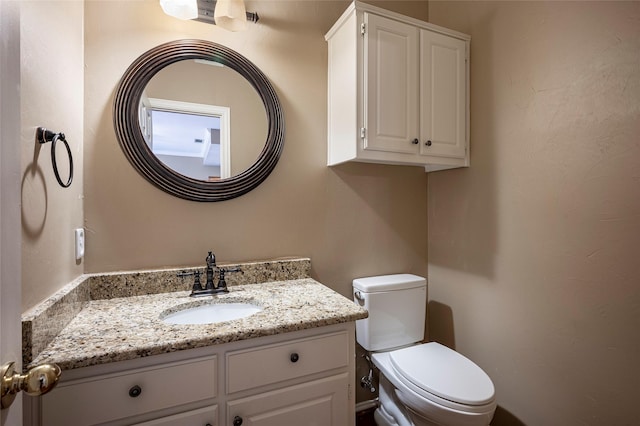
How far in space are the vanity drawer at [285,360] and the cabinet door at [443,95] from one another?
1063 mm

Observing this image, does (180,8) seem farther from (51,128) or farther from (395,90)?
(395,90)

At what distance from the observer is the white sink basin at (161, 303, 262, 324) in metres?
1.21

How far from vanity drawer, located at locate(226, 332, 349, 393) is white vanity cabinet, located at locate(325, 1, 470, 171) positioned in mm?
854

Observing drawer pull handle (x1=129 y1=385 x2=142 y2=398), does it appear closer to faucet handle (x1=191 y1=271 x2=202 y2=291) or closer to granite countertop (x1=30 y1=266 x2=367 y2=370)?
granite countertop (x1=30 y1=266 x2=367 y2=370)

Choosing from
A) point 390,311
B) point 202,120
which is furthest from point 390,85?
point 390,311

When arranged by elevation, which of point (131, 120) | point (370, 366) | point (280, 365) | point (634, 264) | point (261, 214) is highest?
point (131, 120)

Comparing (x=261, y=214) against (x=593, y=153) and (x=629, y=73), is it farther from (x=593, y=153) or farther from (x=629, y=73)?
(x=629, y=73)

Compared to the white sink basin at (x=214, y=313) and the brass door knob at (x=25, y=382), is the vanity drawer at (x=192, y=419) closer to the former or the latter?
the white sink basin at (x=214, y=313)

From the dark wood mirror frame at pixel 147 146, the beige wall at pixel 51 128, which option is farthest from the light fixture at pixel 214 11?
the beige wall at pixel 51 128

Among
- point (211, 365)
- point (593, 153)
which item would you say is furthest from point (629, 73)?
point (211, 365)

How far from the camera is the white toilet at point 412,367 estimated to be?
3.80 feet

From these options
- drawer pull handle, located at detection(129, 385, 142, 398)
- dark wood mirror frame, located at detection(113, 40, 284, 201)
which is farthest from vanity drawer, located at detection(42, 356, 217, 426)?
dark wood mirror frame, located at detection(113, 40, 284, 201)

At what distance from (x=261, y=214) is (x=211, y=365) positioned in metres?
0.78

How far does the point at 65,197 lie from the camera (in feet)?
3.54
